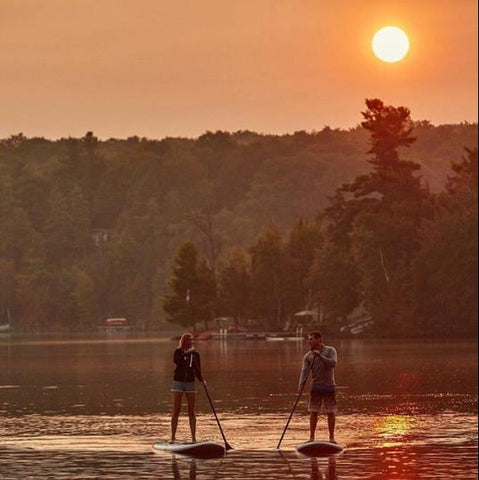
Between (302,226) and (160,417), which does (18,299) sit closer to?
(302,226)

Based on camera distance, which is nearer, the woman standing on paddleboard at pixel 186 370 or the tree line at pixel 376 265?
the woman standing on paddleboard at pixel 186 370

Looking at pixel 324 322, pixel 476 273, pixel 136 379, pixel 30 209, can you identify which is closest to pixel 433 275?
pixel 476 273

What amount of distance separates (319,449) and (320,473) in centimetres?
278

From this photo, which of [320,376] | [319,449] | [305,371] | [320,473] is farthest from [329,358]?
[320,473]

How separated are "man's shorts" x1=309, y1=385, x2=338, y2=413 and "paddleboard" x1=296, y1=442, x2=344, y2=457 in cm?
84

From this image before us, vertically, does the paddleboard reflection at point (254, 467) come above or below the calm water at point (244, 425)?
below

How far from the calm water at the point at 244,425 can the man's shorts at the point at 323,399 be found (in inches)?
32.1

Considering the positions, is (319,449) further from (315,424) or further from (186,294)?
(186,294)

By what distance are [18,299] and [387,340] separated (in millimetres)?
73396

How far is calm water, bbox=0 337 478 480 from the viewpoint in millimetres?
24266

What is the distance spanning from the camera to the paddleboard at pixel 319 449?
26375 mm

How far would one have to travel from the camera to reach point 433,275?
12850cm

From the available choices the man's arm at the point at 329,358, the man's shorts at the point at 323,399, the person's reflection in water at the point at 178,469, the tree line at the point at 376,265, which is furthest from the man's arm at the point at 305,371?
the tree line at the point at 376,265

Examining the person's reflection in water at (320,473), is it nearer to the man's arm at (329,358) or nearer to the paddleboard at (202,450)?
the paddleboard at (202,450)
